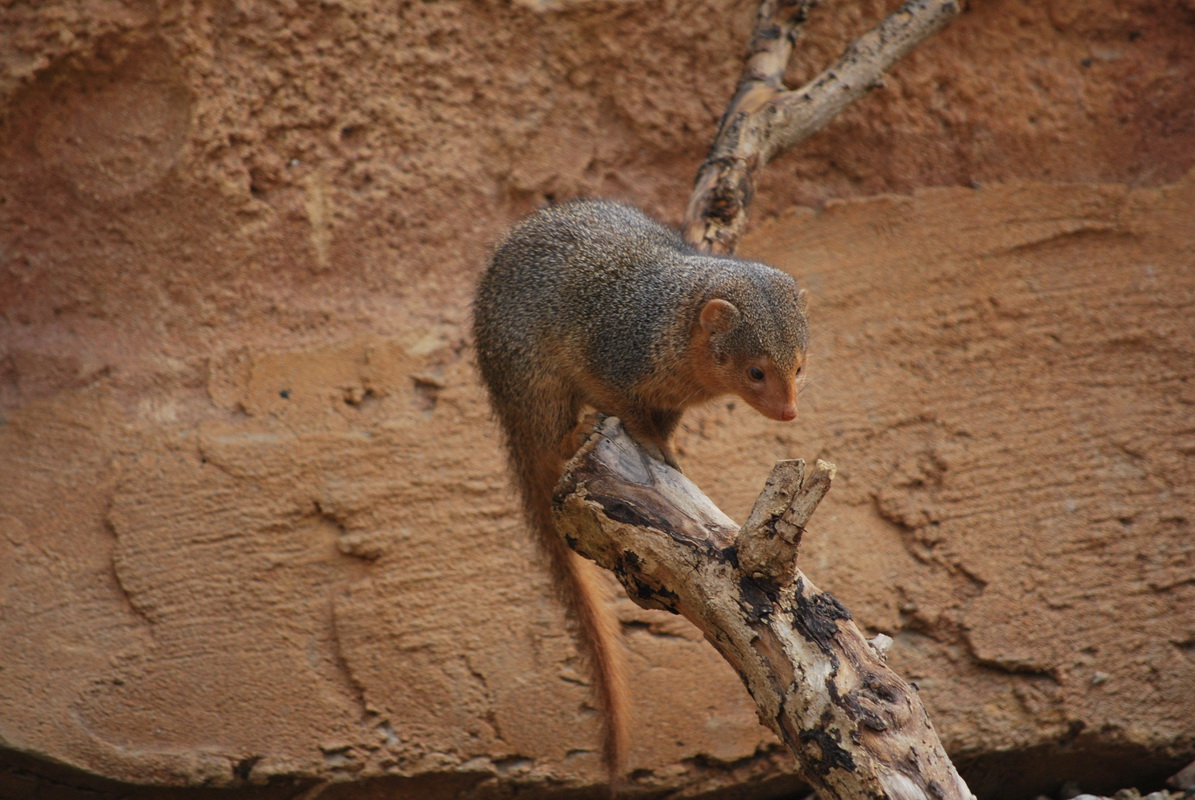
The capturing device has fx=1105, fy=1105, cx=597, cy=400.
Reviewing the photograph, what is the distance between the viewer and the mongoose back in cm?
339

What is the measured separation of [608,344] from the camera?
3617mm

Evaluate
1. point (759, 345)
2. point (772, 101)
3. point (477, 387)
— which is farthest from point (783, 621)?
point (477, 387)

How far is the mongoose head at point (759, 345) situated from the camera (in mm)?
3305

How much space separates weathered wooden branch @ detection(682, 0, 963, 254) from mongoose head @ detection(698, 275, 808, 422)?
0.41 m

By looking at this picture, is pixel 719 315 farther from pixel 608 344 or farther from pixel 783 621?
pixel 783 621

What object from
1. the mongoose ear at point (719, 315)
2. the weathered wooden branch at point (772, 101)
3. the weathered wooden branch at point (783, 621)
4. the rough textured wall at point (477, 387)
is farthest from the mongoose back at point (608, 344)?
the rough textured wall at point (477, 387)

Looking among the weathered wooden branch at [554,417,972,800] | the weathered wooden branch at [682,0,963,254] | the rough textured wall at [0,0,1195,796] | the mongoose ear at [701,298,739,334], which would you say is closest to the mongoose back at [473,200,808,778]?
the mongoose ear at [701,298,739,334]

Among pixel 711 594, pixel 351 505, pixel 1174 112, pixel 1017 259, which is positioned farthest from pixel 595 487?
pixel 1174 112

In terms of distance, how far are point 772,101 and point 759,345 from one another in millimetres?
1074

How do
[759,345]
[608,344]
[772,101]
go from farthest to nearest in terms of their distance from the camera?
1. [772,101]
2. [608,344]
3. [759,345]

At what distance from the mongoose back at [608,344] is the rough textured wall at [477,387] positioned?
84 cm

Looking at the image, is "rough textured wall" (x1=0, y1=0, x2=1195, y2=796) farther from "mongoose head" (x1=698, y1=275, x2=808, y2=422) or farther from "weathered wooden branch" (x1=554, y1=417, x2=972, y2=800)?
"weathered wooden branch" (x1=554, y1=417, x2=972, y2=800)

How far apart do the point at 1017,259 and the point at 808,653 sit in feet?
10.7

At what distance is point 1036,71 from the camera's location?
17.3ft
